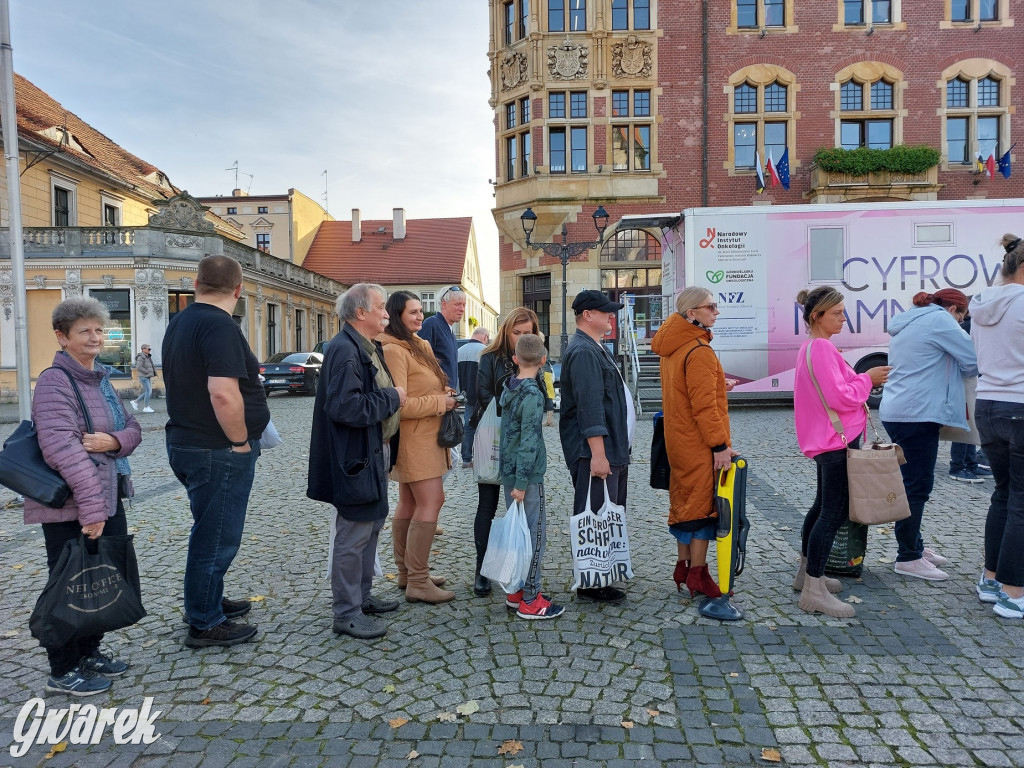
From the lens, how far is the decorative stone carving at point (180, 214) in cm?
2481

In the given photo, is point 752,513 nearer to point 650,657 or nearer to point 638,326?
point 650,657

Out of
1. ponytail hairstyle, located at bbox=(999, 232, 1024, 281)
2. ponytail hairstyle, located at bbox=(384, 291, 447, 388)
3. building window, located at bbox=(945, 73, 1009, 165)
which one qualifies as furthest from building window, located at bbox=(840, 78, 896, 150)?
ponytail hairstyle, located at bbox=(384, 291, 447, 388)

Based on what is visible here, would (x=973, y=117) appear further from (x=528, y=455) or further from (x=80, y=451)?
(x=80, y=451)

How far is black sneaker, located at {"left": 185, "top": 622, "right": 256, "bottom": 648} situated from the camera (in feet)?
11.8

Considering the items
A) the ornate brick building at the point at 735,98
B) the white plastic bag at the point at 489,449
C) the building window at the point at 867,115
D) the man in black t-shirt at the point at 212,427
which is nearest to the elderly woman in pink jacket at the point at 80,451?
the man in black t-shirt at the point at 212,427

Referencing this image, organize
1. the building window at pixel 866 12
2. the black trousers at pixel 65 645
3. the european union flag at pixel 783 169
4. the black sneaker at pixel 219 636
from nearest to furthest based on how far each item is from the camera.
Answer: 1. the black trousers at pixel 65 645
2. the black sneaker at pixel 219 636
3. the european union flag at pixel 783 169
4. the building window at pixel 866 12

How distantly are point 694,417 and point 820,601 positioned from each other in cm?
128

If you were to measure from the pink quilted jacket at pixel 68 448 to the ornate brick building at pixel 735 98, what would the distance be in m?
21.2

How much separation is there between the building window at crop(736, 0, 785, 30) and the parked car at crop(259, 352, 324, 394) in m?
18.3

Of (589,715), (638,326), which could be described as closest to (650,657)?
(589,715)

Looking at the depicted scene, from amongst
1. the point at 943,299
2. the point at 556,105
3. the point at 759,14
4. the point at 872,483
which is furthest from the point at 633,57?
the point at 872,483

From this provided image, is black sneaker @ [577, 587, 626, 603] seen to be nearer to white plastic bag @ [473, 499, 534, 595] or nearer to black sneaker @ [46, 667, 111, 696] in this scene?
white plastic bag @ [473, 499, 534, 595]

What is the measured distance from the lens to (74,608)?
2.97m

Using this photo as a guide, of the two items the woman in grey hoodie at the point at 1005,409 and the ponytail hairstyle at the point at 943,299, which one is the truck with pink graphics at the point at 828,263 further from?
the woman in grey hoodie at the point at 1005,409
